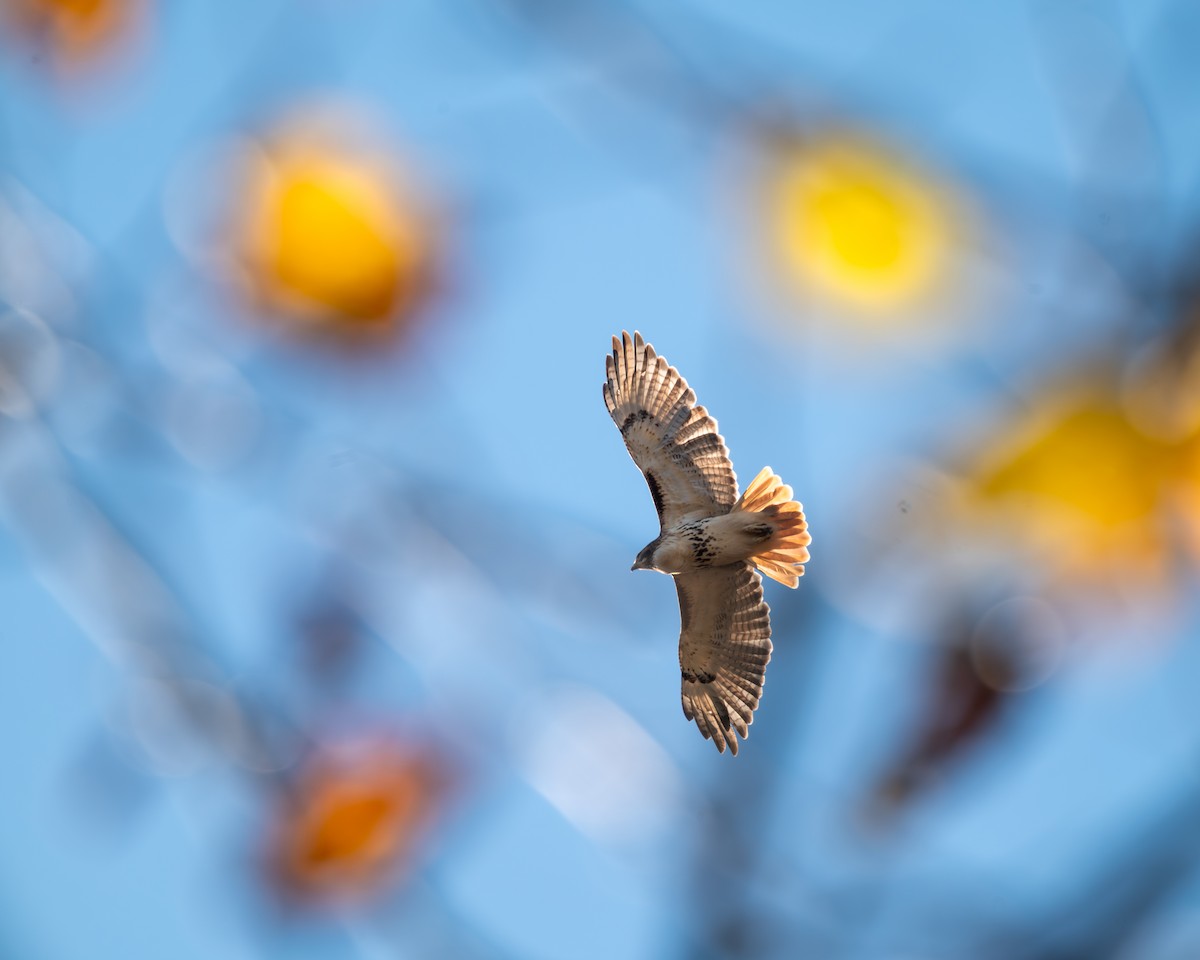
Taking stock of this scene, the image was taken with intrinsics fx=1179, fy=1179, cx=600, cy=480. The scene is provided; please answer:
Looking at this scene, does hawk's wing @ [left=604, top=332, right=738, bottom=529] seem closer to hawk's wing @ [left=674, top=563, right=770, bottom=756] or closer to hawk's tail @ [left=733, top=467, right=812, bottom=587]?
hawk's tail @ [left=733, top=467, right=812, bottom=587]

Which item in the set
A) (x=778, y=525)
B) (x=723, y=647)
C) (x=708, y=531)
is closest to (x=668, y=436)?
(x=708, y=531)

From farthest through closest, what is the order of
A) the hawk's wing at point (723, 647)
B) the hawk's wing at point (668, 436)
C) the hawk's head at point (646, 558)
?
the hawk's wing at point (723, 647)
the hawk's wing at point (668, 436)
the hawk's head at point (646, 558)

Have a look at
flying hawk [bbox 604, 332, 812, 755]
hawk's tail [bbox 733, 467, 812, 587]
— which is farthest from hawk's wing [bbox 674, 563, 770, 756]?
hawk's tail [bbox 733, 467, 812, 587]

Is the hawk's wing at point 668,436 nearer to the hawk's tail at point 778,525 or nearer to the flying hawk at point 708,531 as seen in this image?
the flying hawk at point 708,531

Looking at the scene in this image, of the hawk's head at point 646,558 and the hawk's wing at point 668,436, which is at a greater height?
the hawk's wing at point 668,436

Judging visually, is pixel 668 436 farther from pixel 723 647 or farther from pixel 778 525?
pixel 723 647

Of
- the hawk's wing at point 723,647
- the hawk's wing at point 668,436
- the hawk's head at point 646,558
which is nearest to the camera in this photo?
the hawk's head at point 646,558

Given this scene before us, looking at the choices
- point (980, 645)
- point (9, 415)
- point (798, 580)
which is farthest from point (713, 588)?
point (9, 415)

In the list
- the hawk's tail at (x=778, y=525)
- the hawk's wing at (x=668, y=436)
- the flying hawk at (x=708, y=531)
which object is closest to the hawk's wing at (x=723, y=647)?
the flying hawk at (x=708, y=531)

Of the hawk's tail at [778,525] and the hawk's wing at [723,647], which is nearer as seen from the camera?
the hawk's tail at [778,525]
